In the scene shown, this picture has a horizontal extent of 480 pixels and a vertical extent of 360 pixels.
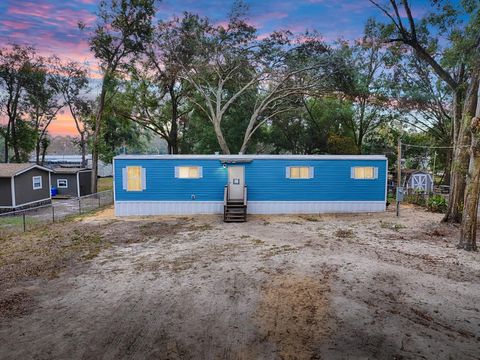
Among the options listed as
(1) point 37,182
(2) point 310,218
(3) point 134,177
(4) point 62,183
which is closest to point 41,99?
(4) point 62,183

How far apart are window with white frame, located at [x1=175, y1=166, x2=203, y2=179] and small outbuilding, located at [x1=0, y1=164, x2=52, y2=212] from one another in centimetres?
1030

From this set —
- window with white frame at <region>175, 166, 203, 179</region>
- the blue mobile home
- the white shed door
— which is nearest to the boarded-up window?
the blue mobile home

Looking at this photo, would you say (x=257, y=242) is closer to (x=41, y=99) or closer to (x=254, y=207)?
(x=254, y=207)

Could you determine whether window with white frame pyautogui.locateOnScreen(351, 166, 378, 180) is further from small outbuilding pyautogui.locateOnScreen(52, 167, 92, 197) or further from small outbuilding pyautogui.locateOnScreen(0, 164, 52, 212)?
small outbuilding pyautogui.locateOnScreen(52, 167, 92, 197)

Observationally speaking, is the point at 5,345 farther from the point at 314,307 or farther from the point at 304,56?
the point at 304,56

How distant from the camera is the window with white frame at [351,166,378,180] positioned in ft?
57.3

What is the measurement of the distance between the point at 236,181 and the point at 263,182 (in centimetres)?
149

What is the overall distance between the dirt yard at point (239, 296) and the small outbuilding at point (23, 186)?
25.5 ft

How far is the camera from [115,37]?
85.3 feet

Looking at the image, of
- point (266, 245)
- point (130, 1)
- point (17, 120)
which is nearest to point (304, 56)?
point (130, 1)

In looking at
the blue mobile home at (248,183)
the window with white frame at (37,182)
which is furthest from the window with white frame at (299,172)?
the window with white frame at (37,182)

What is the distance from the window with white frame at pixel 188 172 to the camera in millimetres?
16875

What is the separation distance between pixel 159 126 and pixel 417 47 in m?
24.1

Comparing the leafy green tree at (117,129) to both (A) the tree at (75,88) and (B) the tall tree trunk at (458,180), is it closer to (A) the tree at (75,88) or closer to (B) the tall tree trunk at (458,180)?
(A) the tree at (75,88)
